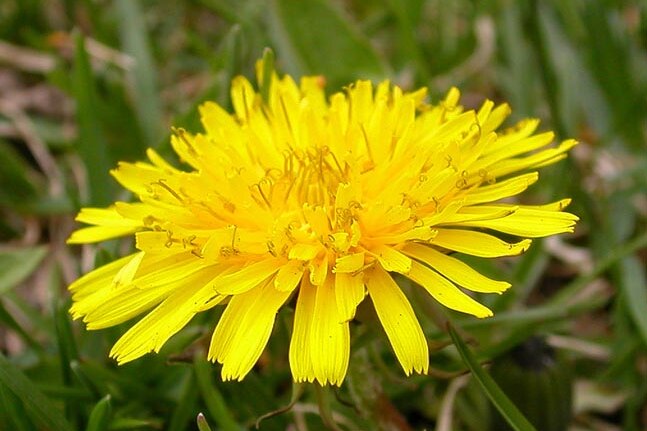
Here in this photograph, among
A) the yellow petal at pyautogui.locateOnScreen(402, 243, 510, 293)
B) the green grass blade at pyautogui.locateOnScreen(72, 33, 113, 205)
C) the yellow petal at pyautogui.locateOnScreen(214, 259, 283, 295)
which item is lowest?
the yellow petal at pyautogui.locateOnScreen(402, 243, 510, 293)

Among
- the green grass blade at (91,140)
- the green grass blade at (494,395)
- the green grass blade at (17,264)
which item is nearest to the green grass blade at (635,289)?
the green grass blade at (494,395)

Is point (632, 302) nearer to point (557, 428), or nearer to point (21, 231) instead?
point (557, 428)

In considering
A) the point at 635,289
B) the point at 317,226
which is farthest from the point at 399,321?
the point at 635,289

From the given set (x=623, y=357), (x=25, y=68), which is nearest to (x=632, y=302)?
(x=623, y=357)

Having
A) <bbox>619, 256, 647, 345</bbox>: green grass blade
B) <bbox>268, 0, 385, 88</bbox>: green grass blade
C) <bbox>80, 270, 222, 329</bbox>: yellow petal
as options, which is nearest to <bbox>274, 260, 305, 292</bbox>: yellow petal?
<bbox>80, 270, 222, 329</bbox>: yellow petal

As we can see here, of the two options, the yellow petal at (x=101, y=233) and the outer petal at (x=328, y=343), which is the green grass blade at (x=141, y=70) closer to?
the yellow petal at (x=101, y=233)

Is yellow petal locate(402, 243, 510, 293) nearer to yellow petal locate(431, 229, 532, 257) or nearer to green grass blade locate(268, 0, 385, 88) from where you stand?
yellow petal locate(431, 229, 532, 257)
